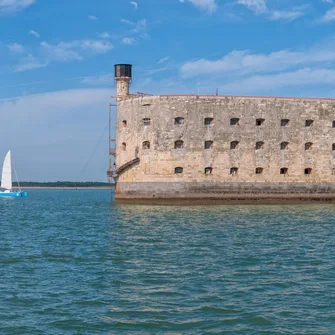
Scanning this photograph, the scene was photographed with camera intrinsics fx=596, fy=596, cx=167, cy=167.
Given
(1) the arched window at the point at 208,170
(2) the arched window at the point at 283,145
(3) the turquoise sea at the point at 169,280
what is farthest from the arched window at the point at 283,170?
(3) the turquoise sea at the point at 169,280

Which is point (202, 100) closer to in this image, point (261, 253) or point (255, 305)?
point (261, 253)

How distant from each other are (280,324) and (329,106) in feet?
90.5

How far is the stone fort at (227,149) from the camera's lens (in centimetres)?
3250

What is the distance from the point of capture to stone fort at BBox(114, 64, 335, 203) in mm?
32500

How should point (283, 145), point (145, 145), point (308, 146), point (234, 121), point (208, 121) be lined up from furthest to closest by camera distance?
1. point (308, 146)
2. point (283, 145)
3. point (145, 145)
4. point (234, 121)
5. point (208, 121)

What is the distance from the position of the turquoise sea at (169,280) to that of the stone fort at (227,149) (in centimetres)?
1208

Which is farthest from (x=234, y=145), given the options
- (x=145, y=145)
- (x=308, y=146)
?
(x=145, y=145)

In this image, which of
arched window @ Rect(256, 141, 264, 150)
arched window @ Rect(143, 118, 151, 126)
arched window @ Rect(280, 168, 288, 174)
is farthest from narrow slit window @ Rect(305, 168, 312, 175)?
arched window @ Rect(143, 118, 151, 126)

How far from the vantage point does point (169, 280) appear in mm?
11078

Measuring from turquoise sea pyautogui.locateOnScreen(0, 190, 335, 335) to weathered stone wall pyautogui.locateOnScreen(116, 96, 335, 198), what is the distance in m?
12.2

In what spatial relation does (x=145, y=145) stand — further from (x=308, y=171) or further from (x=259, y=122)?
(x=308, y=171)

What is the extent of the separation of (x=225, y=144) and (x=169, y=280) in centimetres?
2222

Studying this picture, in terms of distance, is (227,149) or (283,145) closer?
(227,149)

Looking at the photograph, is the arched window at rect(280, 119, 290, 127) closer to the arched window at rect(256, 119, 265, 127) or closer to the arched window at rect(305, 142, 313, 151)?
the arched window at rect(256, 119, 265, 127)
